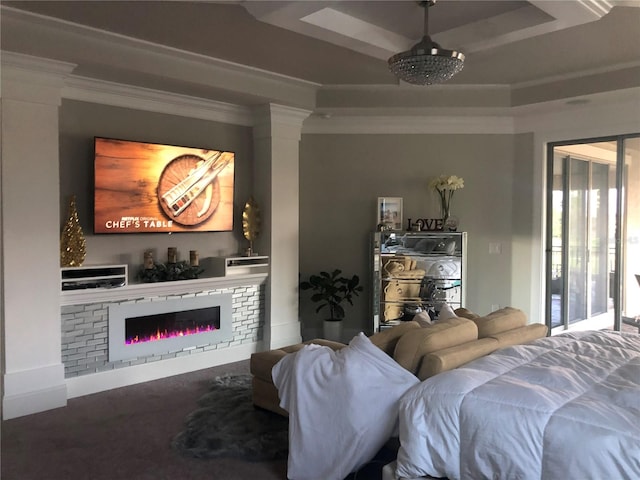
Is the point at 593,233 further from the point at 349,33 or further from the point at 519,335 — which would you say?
the point at 349,33

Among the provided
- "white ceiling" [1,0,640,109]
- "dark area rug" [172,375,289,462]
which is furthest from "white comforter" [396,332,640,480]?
"white ceiling" [1,0,640,109]

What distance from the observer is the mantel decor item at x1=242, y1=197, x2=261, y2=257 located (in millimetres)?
5312

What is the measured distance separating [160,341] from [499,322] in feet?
9.42

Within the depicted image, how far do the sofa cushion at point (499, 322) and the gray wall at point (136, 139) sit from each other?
2.87m

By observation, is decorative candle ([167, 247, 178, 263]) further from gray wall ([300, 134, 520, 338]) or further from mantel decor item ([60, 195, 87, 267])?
gray wall ([300, 134, 520, 338])

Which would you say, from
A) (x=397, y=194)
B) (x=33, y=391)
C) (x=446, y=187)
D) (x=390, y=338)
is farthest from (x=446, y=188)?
(x=33, y=391)

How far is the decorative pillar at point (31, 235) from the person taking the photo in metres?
3.65

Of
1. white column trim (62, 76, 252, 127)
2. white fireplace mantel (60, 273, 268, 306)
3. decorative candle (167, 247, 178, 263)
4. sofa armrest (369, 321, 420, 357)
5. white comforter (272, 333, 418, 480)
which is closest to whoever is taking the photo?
white comforter (272, 333, 418, 480)

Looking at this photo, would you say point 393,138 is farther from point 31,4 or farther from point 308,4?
point 31,4

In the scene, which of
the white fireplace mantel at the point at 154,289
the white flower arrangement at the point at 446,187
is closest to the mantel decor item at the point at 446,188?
the white flower arrangement at the point at 446,187

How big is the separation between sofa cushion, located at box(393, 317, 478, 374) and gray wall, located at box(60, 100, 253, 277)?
9.25ft

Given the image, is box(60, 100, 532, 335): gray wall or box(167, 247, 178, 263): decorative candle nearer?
box(167, 247, 178, 263): decorative candle

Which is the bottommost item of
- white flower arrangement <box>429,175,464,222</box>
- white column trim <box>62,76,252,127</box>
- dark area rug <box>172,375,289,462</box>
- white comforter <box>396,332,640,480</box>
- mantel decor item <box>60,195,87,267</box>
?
dark area rug <box>172,375,289,462</box>

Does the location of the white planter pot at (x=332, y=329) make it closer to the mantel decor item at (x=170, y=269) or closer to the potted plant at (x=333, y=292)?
the potted plant at (x=333, y=292)
